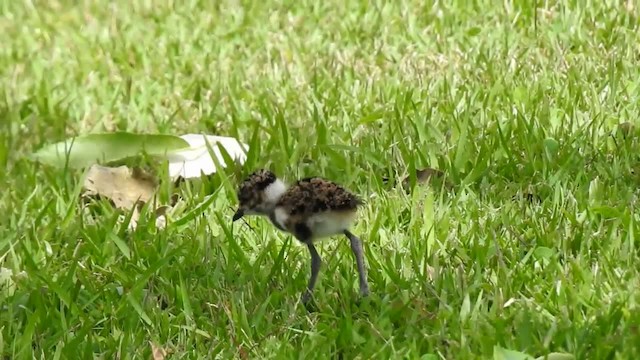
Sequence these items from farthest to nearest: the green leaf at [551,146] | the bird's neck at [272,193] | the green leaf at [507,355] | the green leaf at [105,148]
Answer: the green leaf at [105,148] → the green leaf at [551,146] → the bird's neck at [272,193] → the green leaf at [507,355]

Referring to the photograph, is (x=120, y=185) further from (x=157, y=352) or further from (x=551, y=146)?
(x=551, y=146)

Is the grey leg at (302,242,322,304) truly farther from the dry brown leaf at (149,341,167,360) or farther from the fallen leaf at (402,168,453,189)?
the fallen leaf at (402,168,453,189)

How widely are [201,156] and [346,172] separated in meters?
0.69

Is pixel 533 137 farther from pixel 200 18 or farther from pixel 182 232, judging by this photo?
pixel 200 18

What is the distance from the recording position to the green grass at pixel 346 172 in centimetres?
414

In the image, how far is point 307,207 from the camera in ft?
13.2

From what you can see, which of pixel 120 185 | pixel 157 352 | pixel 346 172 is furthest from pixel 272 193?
pixel 120 185

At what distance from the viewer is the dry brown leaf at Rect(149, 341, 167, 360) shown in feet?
13.2

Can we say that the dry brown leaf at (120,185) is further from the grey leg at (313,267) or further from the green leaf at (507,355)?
the green leaf at (507,355)

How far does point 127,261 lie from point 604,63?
10.1 feet

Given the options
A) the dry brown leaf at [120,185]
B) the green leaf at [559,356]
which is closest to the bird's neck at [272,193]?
the green leaf at [559,356]

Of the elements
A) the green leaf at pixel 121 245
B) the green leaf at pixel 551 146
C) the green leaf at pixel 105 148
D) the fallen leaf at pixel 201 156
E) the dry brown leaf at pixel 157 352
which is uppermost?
the dry brown leaf at pixel 157 352

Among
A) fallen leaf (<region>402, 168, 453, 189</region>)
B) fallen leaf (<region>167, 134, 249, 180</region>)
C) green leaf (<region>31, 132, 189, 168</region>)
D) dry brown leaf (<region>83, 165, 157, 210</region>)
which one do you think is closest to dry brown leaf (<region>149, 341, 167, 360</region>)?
dry brown leaf (<region>83, 165, 157, 210</region>)

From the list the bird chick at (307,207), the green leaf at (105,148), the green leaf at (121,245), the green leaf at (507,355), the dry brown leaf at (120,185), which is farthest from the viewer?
the green leaf at (105,148)
